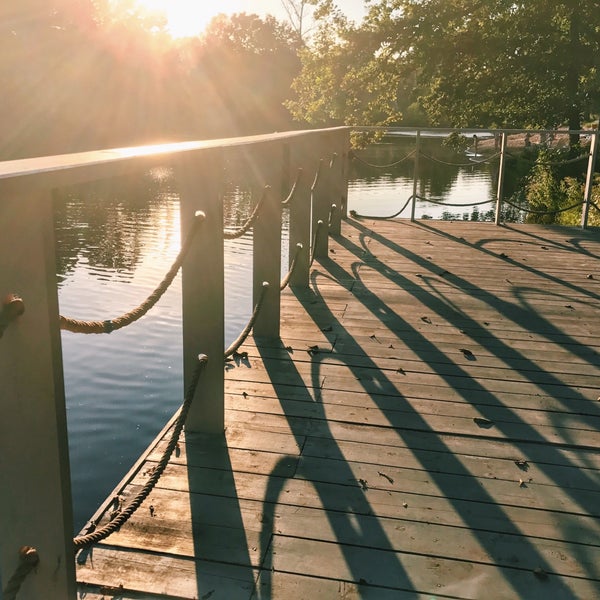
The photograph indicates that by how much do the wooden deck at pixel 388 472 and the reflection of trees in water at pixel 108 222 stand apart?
8.29m

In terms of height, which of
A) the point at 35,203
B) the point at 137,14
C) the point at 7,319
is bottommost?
the point at 7,319

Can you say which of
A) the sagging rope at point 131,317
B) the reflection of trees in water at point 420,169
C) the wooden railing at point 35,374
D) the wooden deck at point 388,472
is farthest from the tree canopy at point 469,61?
the wooden railing at point 35,374

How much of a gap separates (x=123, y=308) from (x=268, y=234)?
636 cm

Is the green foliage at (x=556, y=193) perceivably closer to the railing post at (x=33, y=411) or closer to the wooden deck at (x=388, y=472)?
the wooden deck at (x=388, y=472)

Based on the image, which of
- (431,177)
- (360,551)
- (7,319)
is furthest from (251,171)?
(431,177)

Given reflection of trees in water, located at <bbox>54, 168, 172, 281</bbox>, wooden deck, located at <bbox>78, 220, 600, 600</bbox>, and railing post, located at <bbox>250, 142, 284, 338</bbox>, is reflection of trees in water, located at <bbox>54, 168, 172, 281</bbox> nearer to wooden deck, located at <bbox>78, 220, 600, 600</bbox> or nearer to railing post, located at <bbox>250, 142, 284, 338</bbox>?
railing post, located at <bbox>250, 142, 284, 338</bbox>

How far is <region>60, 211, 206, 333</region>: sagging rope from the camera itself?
1900mm

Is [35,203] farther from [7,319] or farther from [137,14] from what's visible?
[137,14]

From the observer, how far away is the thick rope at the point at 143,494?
7.28ft

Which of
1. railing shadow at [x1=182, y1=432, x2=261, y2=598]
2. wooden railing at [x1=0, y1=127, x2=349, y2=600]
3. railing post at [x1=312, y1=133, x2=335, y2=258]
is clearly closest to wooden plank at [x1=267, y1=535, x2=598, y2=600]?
railing shadow at [x1=182, y1=432, x2=261, y2=598]

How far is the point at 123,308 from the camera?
10516mm

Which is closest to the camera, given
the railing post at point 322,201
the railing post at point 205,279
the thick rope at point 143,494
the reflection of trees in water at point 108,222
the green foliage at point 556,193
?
the thick rope at point 143,494

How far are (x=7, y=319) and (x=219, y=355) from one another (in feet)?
6.20

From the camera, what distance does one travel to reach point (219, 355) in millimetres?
3479
